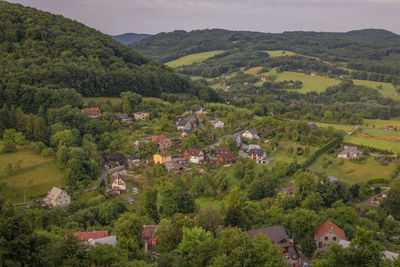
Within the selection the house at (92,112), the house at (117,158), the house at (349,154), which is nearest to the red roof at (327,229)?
the house at (349,154)

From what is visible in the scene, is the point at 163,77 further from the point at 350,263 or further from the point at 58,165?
the point at 350,263

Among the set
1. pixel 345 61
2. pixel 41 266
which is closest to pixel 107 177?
pixel 41 266

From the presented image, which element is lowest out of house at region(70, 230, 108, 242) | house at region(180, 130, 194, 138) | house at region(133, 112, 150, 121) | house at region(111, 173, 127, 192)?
house at region(111, 173, 127, 192)

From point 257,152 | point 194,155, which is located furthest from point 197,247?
point 257,152

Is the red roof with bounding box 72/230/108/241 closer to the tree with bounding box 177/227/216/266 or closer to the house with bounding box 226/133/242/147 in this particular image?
the tree with bounding box 177/227/216/266

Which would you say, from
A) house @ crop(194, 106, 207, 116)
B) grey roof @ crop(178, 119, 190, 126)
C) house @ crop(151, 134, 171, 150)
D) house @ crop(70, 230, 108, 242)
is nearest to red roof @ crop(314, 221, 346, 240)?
house @ crop(70, 230, 108, 242)

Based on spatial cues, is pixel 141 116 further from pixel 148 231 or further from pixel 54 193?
pixel 148 231
